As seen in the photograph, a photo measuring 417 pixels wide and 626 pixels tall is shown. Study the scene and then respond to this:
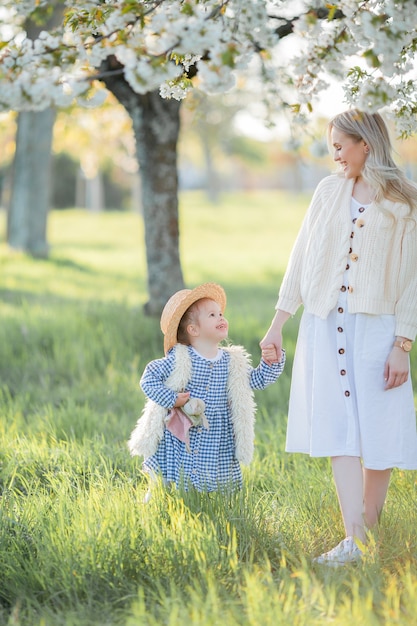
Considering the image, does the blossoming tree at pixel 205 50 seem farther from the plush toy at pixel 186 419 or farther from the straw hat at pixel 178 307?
the plush toy at pixel 186 419

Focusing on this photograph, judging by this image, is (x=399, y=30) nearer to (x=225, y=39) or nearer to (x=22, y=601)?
(x=225, y=39)

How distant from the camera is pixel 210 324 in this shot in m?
3.66

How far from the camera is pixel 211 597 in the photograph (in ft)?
8.81

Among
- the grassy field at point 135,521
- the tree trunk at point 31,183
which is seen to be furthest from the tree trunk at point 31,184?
the grassy field at point 135,521

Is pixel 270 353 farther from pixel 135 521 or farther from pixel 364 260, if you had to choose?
pixel 135 521

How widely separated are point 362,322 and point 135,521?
1144 mm

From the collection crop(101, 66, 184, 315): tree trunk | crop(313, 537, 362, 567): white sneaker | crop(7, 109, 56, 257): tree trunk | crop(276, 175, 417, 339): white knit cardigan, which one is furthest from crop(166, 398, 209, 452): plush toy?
Answer: crop(7, 109, 56, 257): tree trunk

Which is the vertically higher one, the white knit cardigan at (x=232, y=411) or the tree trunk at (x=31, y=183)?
the tree trunk at (x=31, y=183)

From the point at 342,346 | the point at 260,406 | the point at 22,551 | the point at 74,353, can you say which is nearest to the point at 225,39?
the point at 342,346

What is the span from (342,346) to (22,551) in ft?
4.70

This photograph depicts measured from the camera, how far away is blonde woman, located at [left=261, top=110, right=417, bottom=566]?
11.0ft

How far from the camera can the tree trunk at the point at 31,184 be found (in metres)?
13.5

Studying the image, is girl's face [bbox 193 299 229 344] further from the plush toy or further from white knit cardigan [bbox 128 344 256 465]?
the plush toy

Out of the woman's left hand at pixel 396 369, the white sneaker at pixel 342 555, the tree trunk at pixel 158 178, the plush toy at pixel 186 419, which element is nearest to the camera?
the white sneaker at pixel 342 555
